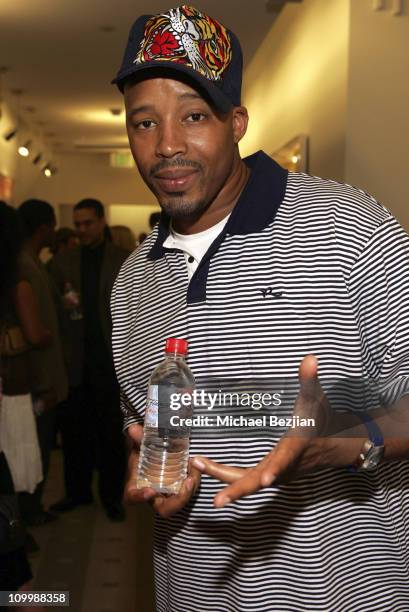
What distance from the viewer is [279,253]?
1439 mm

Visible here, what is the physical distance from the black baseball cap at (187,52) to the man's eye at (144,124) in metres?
0.08

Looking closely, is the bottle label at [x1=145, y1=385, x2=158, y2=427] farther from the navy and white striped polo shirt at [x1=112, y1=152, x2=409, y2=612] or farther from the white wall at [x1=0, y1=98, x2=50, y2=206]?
the white wall at [x1=0, y1=98, x2=50, y2=206]

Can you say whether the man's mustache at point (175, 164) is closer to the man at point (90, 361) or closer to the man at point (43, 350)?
the man at point (43, 350)

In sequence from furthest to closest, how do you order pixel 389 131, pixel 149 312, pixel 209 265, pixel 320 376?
pixel 389 131, pixel 149 312, pixel 209 265, pixel 320 376

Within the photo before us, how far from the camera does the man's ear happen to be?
155 centimetres

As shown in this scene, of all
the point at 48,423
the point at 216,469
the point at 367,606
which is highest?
the point at 216,469

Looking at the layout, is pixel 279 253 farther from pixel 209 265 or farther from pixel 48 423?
pixel 48 423

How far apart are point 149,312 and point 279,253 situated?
0.31 m

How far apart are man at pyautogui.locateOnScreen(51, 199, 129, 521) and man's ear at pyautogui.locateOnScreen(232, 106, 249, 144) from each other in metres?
3.51

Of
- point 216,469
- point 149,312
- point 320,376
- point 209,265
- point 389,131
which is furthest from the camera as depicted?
point 389,131

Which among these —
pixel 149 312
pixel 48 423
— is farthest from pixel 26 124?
pixel 149 312

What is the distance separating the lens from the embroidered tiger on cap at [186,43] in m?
1.40

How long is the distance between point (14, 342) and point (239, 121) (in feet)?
9.37

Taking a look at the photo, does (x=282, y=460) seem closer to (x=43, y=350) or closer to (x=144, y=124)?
(x=144, y=124)
